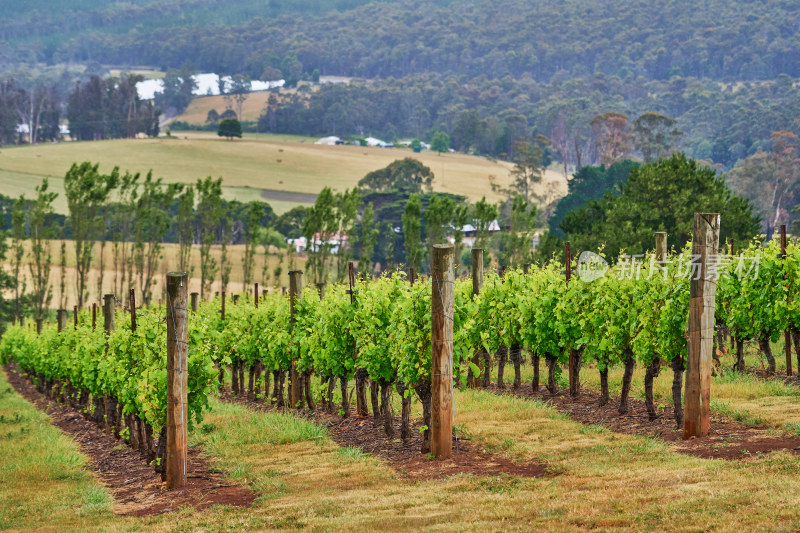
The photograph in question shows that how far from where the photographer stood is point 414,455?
13695 millimetres

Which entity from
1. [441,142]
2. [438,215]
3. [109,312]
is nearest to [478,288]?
[109,312]

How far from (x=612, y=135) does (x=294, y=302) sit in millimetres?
116734

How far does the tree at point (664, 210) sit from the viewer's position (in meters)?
43.9

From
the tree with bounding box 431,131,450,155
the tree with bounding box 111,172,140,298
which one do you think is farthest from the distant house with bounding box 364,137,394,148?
the tree with bounding box 111,172,140,298

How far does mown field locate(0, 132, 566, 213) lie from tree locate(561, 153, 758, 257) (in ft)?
226

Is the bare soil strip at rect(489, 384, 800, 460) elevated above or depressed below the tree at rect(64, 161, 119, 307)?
below

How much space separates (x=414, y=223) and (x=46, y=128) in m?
Answer: 113

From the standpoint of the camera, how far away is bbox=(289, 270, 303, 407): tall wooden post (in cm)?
1991

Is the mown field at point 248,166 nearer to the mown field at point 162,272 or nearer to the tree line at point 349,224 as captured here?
the tree line at point 349,224

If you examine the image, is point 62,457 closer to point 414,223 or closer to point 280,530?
point 280,530

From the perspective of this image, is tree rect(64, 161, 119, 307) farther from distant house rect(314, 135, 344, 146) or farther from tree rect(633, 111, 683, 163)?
distant house rect(314, 135, 344, 146)

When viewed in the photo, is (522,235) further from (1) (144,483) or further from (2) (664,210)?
(1) (144,483)

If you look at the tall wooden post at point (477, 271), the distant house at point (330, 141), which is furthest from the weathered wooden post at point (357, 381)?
the distant house at point (330, 141)

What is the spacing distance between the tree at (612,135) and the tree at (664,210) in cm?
7730
